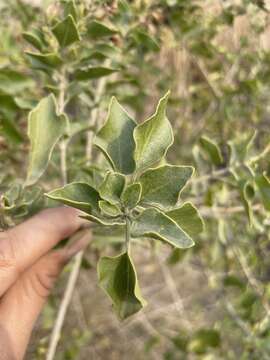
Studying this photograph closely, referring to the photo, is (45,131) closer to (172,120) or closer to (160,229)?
(160,229)

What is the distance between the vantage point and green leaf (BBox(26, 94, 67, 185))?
1.01 meters

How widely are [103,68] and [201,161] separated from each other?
47cm

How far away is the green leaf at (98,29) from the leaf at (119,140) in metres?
0.31

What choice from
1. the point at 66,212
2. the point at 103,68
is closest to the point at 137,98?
the point at 103,68

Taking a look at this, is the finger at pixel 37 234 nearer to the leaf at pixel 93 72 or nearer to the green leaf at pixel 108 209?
the green leaf at pixel 108 209

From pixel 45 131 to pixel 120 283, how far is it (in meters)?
0.38

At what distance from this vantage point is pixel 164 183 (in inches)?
31.5

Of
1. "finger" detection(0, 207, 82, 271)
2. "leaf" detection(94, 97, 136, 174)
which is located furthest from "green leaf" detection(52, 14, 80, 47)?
"finger" detection(0, 207, 82, 271)

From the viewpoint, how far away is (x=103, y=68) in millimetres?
1071

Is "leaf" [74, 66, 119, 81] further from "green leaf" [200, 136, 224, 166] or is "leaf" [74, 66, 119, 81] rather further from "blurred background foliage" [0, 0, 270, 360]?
"green leaf" [200, 136, 224, 166]

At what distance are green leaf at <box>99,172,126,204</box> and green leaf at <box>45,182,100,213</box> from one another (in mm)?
29

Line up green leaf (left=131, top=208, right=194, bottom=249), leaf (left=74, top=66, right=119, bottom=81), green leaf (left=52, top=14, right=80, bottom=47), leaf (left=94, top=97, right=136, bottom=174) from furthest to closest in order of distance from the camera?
1. leaf (left=74, top=66, right=119, bottom=81)
2. green leaf (left=52, top=14, right=80, bottom=47)
3. leaf (left=94, top=97, right=136, bottom=174)
4. green leaf (left=131, top=208, right=194, bottom=249)

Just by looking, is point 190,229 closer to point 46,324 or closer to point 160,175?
point 160,175

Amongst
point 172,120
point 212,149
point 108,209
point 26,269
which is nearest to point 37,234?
point 26,269
